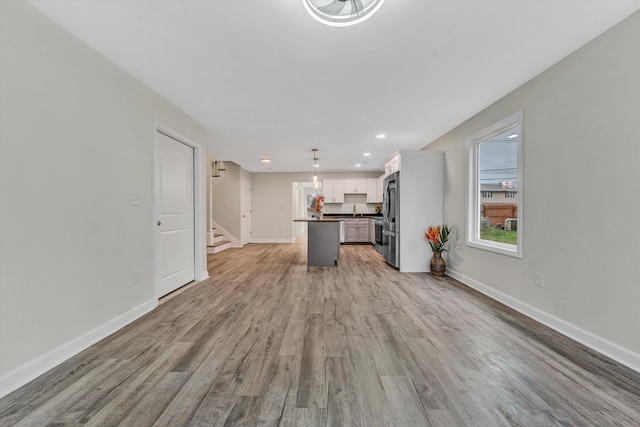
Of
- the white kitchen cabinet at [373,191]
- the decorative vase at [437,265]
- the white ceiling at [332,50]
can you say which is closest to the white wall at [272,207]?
the white kitchen cabinet at [373,191]

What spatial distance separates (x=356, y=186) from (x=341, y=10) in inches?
263

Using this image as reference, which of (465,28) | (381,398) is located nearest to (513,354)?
(381,398)

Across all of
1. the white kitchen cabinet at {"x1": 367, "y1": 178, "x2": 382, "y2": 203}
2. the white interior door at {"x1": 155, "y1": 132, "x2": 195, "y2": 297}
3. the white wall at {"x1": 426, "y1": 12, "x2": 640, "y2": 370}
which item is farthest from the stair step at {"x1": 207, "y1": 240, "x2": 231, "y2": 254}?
the white wall at {"x1": 426, "y1": 12, "x2": 640, "y2": 370}

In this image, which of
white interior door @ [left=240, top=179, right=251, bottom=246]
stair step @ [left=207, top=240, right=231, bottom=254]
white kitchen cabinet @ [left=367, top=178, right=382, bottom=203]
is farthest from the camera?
white kitchen cabinet @ [left=367, top=178, right=382, bottom=203]

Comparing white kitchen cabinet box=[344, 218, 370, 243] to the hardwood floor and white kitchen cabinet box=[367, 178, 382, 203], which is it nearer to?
white kitchen cabinet box=[367, 178, 382, 203]

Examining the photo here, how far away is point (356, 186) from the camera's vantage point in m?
8.20

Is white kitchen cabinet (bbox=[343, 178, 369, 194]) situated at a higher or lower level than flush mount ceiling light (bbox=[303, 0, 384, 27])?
lower

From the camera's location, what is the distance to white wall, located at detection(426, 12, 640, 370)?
5.82ft

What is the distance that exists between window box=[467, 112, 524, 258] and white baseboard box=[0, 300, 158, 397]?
160 inches


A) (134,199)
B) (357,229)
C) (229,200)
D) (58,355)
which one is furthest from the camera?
(357,229)

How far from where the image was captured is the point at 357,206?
8.44m

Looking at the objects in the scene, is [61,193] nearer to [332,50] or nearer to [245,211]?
[332,50]

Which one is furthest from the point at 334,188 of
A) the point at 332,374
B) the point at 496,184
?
the point at 332,374

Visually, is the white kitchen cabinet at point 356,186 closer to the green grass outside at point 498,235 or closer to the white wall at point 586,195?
the green grass outside at point 498,235
